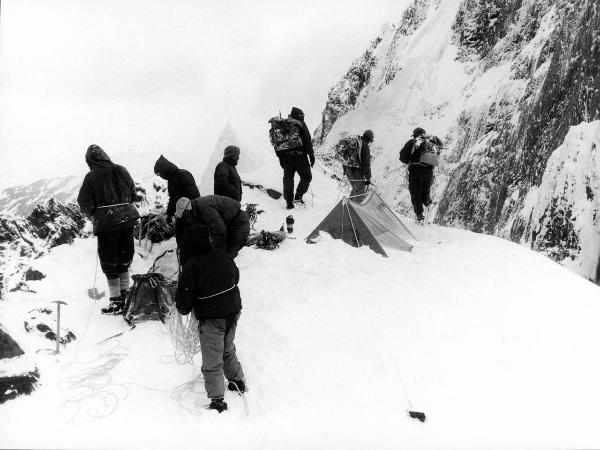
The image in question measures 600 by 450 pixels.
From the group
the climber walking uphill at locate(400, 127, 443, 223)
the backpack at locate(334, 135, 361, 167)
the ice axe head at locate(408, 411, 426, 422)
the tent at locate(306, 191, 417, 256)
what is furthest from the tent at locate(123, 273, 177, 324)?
the climber walking uphill at locate(400, 127, 443, 223)

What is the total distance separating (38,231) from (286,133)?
520 cm

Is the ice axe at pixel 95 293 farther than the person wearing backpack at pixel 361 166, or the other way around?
the person wearing backpack at pixel 361 166

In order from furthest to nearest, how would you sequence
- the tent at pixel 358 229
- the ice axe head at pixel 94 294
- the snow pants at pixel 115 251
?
the tent at pixel 358 229, the ice axe head at pixel 94 294, the snow pants at pixel 115 251

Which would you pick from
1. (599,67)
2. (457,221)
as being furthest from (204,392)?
(457,221)

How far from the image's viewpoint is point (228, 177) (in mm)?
6516

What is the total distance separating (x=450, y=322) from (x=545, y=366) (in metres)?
1.00

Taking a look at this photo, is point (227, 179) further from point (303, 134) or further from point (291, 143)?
point (303, 134)

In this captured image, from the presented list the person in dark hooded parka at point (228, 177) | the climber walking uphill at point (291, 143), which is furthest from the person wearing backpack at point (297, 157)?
the person in dark hooded parka at point (228, 177)

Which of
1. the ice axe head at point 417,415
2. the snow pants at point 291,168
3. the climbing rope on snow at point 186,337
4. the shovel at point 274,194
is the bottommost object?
the ice axe head at point 417,415

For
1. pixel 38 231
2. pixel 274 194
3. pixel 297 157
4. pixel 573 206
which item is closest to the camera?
pixel 38 231

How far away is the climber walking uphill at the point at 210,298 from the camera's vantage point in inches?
130

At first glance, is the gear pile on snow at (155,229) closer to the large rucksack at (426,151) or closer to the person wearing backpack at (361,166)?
the person wearing backpack at (361,166)

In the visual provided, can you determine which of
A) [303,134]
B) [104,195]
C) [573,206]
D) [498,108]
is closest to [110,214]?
[104,195]

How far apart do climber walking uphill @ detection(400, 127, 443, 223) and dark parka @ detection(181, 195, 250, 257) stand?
197 inches
